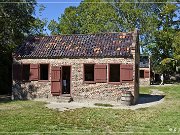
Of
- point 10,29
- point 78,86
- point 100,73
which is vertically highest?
point 10,29

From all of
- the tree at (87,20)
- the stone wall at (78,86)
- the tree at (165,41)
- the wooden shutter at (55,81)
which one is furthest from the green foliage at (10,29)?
the tree at (165,41)

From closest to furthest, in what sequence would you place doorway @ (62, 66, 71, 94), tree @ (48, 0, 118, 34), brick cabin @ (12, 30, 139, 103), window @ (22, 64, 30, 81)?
1. brick cabin @ (12, 30, 139, 103)
2. window @ (22, 64, 30, 81)
3. doorway @ (62, 66, 71, 94)
4. tree @ (48, 0, 118, 34)

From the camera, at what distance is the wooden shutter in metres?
26.8

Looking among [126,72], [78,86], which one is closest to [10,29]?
[78,86]

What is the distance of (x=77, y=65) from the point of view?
2642 cm

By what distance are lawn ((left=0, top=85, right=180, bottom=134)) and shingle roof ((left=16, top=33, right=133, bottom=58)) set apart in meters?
6.13

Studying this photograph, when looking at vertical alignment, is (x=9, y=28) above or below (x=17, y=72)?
above

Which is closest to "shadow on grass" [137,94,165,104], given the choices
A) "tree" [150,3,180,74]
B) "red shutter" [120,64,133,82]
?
"red shutter" [120,64,133,82]

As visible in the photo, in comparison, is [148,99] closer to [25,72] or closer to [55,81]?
[55,81]

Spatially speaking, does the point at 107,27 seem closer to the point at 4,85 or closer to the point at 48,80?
the point at 4,85

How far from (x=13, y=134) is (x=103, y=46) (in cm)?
1462

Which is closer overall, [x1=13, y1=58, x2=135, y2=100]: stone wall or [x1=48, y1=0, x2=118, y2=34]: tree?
[x1=13, y1=58, x2=135, y2=100]: stone wall

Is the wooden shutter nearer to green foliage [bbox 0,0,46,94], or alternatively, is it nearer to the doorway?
the doorway

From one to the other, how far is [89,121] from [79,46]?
11.3 m
